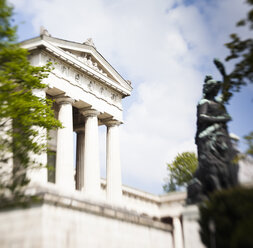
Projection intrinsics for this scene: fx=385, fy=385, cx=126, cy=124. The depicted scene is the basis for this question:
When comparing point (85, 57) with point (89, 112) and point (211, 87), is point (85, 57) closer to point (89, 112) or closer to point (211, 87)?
point (89, 112)

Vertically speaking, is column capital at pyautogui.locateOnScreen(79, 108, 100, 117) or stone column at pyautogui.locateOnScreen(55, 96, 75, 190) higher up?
column capital at pyautogui.locateOnScreen(79, 108, 100, 117)

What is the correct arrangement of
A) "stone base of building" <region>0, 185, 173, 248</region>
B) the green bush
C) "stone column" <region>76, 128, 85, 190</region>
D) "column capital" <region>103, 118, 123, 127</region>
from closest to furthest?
the green bush → "stone base of building" <region>0, 185, 173, 248</region> → "stone column" <region>76, 128, 85, 190</region> → "column capital" <region>103, 118, 123, 127</region>

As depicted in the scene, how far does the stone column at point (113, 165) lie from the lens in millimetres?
43812

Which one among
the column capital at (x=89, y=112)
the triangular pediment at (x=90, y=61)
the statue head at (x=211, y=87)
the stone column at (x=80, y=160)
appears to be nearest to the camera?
the statue head at (x=211, y=87)

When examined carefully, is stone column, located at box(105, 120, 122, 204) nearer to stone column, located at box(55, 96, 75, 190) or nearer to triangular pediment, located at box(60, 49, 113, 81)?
triangular pediment, located at box(60, 49, 113, 81)

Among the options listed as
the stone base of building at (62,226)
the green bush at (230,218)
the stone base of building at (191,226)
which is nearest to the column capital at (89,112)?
the stone base of building at (62,226)

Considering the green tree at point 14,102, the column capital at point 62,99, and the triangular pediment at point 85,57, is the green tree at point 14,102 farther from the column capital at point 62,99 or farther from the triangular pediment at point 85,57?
the column capital at point 62,99

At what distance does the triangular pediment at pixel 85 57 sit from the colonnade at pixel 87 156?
432 centimetres

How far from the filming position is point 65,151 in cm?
3794

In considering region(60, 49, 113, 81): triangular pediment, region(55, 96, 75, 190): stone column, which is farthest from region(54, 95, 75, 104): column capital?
region(60, 49, 113, 81): triangular pediment

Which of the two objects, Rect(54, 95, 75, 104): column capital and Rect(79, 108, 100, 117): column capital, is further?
Rect(79, 108, 100, 117): column capital

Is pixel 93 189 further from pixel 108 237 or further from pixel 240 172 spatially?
pixel 240 172

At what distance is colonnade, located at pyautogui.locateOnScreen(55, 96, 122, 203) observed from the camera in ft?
123

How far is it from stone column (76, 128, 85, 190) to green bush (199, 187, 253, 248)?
3099 centimetres
